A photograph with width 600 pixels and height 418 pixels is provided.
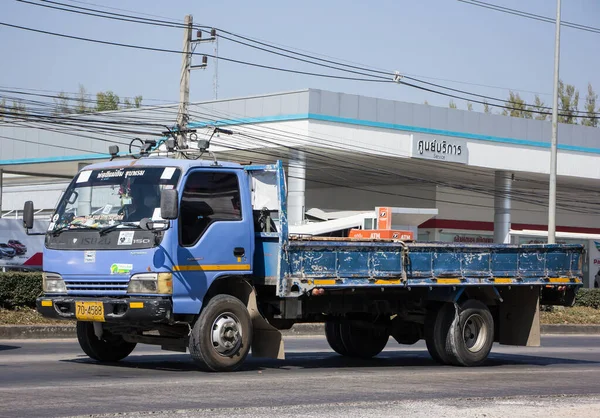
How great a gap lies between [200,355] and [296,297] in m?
1.43

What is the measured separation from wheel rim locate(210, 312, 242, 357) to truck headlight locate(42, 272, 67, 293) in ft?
6.07

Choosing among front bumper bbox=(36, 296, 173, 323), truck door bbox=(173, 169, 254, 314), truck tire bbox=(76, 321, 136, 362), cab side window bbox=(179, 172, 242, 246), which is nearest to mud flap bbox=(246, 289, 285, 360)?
truck door bbox=(173, 169, 254, 314)

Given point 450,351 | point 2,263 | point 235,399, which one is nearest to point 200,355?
point 235,399

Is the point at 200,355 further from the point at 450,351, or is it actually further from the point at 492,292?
the point at 492,292

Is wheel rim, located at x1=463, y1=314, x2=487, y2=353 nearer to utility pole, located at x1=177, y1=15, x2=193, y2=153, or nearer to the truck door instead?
the truck door

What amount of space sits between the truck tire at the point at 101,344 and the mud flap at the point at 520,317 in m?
5.63

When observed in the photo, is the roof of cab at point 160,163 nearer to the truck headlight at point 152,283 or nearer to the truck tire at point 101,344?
the truck headlight at point 152,283

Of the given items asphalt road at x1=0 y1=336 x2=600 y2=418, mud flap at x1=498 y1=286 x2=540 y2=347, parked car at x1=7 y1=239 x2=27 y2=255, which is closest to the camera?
asphalt road at x1=0 y1=336 x2=600 y2=418

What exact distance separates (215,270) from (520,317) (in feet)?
17.4

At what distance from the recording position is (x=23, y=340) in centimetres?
1770

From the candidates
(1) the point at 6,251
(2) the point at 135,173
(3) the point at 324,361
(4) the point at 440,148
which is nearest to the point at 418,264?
(3) the point at 324,361

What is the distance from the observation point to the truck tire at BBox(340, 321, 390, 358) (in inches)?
594

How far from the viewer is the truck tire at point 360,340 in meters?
15.1

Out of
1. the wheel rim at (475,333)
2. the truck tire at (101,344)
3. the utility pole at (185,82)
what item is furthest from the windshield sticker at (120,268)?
the utility pole at (185,82)
